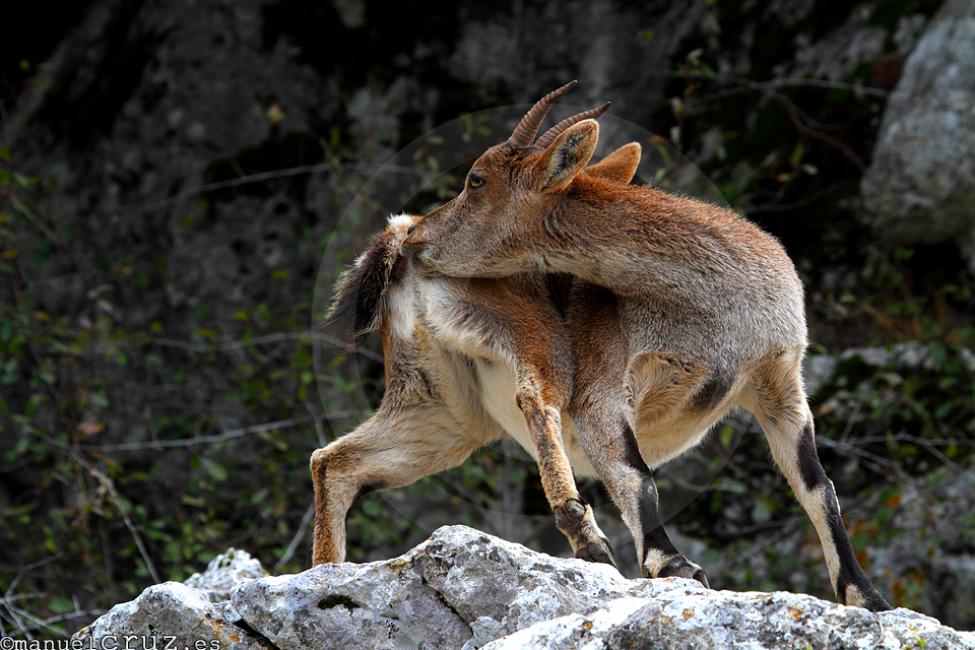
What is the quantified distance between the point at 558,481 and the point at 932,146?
611 cm

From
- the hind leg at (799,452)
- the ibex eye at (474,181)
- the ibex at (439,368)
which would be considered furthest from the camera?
the ibex eye at (474,181)

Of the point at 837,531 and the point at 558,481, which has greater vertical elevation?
the point at 558,481

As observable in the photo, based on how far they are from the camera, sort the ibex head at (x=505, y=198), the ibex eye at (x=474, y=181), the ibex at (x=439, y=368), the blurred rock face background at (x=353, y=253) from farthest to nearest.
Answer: the blurred rock face background at (x=353, y=253) < the ibex eye at (x=474, y=181) < the ibex head at (x=505, y=198) < the ibex at (x=439, y=368)

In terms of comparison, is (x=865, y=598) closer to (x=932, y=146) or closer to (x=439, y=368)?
(x=439, y=368)

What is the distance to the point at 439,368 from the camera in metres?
6.21

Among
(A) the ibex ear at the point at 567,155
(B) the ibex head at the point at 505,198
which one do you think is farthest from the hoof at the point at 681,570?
(A) the ibex ear at the point at 567,155

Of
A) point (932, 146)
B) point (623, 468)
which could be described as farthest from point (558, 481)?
point (932, 146)

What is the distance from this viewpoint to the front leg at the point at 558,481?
16.9ft

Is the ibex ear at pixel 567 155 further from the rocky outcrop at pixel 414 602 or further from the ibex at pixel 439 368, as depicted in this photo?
the rocky outcrop at pixel 414 602

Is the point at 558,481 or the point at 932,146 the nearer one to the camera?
the point at 558,481

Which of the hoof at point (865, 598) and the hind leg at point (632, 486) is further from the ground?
the hind leg at point (632, 486)

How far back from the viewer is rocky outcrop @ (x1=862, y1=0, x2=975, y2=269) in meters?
10.1

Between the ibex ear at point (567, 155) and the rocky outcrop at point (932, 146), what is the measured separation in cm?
502

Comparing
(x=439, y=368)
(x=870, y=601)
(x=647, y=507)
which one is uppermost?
(x=439, y=368)
